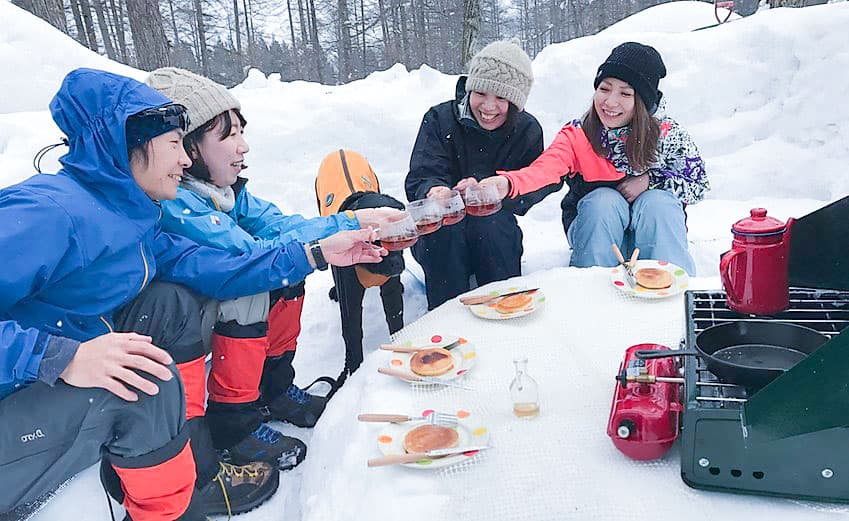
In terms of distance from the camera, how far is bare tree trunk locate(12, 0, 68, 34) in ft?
30.0

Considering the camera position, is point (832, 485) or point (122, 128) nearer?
point (832, 485)

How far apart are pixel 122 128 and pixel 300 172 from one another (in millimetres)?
3839

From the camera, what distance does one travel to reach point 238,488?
2.04m

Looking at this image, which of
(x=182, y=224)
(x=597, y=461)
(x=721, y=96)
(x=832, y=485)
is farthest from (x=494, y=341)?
(x=721, y=96)

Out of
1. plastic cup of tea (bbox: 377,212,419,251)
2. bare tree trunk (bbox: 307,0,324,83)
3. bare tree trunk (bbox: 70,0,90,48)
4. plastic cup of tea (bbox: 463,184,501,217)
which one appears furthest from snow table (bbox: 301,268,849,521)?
bare tree trunk (bbox: 307,0,324,83)

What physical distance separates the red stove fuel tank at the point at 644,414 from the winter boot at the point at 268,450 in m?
1.32

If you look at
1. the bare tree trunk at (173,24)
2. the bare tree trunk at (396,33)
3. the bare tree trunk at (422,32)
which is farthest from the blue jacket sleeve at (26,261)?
the bare tree trunk at (173,24)

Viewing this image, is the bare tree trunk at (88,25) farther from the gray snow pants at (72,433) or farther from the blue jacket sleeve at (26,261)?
the gray snow pants at (72,433)

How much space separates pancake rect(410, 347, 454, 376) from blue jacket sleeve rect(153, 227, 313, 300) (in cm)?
60

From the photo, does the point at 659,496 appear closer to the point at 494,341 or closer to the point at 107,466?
the point at 494,341

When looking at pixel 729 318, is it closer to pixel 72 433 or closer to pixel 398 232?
pixel 398 232

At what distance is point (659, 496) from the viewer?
1181mm

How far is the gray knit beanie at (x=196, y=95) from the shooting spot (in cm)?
217

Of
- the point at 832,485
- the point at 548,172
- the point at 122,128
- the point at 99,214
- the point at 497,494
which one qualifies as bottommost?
the point at 497,494
